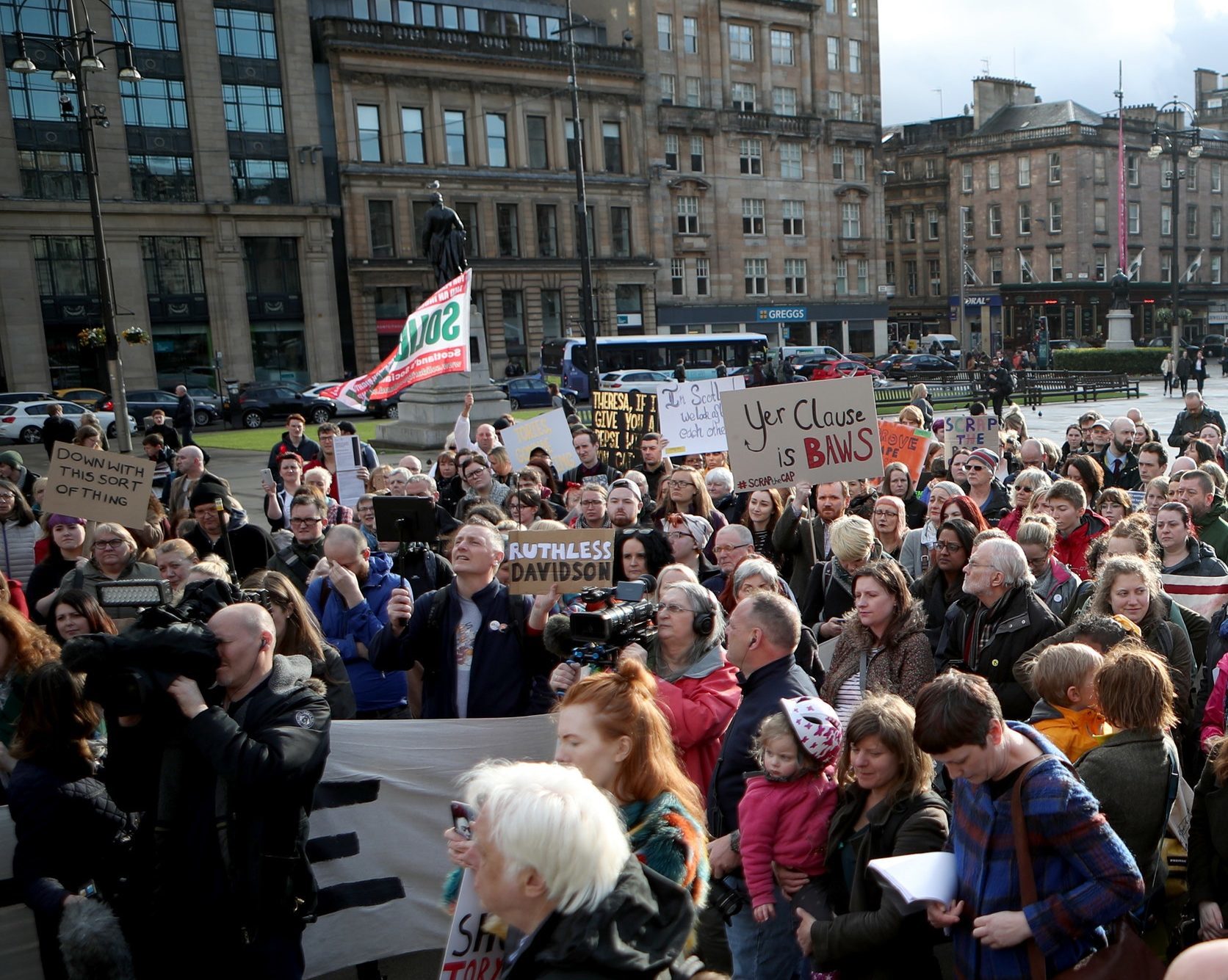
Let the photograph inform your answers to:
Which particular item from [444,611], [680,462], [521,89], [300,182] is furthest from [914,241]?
[444,611]

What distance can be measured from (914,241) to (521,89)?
33.7 meters

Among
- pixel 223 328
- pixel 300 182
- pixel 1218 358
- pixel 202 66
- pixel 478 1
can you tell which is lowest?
pixel 1218 358

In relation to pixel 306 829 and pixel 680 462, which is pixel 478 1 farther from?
pixel 306 829

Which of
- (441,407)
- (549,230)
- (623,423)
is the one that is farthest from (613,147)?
(623,423)

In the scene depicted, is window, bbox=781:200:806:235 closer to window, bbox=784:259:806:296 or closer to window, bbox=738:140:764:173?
window, bbox=784:259:806:296

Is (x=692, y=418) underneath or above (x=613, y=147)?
underneath

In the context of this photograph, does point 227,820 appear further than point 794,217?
No

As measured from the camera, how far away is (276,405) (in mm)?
35688

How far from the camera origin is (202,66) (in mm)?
44531

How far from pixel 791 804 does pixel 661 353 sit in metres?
42.0

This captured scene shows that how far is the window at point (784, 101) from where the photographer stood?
6122 centimetres

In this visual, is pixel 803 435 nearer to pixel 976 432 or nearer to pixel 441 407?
pixel 976 432

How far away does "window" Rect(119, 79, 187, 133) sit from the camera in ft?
142

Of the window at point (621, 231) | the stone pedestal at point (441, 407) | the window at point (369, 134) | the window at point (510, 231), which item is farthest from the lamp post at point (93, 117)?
the window at point (621, 231)
